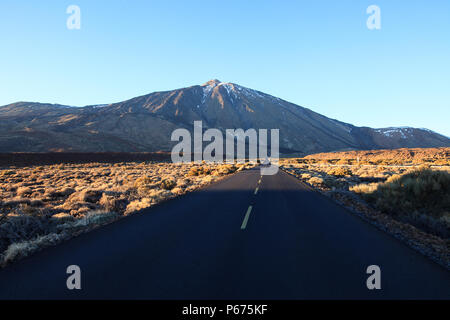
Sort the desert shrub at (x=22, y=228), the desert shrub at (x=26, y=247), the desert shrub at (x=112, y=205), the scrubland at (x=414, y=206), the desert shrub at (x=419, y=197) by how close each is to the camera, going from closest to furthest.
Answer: the desert shrub at (x=26, y=247)
the scrubland at (x=414, y=206)
the desert shrub at (x=22, y=228)
the desert shrub at (x=419, y=197)
the desert shrub at (x=112, y=205)

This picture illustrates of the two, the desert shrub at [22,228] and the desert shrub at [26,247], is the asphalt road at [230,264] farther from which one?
the desert shrub at [22,228]

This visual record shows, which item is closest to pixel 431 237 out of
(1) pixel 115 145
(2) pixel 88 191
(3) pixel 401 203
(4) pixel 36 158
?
(3) pixel 401 203

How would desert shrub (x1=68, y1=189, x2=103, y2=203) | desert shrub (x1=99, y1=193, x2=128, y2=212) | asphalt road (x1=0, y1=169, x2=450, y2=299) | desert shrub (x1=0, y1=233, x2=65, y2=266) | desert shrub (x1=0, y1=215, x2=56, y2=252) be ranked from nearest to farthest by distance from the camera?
asphalt road (x1=0, y1=169, x2=450, y2=299), desert shrub (x1=0, y1=233, x2=65, y2=266), desert shrub (x1=0, y1=215, x2=56, y2=252), desert shrub (x1=99, y1=193, x2=128, y2=212), desert shrub (x1=68, y1=189, x2=103, y2=203)

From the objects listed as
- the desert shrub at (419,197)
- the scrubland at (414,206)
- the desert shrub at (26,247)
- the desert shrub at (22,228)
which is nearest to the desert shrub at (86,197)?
the desert shrub at (22,228)

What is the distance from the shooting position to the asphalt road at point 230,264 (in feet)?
12.9

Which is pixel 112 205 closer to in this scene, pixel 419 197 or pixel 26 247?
pixel 26 247

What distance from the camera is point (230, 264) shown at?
4883mm

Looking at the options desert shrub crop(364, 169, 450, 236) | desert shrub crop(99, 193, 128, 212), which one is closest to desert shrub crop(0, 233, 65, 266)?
desert shrub crop(99, 193, 128, 212)

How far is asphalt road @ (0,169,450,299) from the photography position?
155 inches

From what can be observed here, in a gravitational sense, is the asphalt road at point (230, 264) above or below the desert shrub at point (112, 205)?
above

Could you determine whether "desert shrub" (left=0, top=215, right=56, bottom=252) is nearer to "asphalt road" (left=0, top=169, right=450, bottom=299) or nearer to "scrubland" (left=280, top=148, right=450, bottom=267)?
"asphalt road" (left=0, top=169, right=450, bottom=299)

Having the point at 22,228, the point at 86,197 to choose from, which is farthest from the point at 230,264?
the point at 86,197

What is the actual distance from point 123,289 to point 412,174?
13.7 m

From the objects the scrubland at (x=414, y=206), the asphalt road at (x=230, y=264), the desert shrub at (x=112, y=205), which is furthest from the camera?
the desert shrub at (x=112, y=205)
